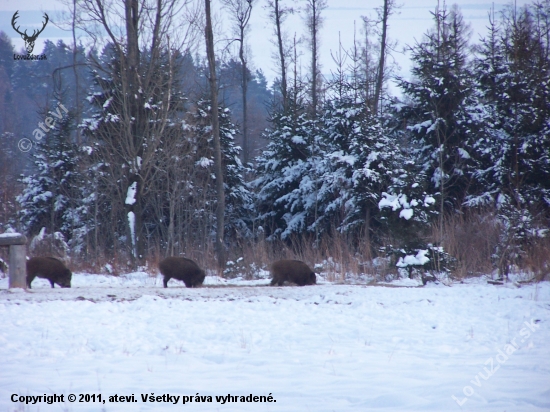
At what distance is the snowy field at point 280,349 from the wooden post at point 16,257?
634 millimetres

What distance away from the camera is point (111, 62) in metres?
19.5

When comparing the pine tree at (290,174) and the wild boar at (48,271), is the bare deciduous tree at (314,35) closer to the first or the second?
the pine tree at (290,174)

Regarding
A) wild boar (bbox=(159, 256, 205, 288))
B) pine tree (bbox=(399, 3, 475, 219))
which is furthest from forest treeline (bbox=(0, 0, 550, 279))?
wild boar (bbox=(159, 256, 205, 288))

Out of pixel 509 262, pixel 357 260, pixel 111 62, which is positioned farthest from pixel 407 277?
pixel 111 62

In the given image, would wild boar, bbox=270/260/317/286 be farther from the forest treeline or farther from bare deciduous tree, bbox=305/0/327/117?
bare deciduous tree, bbox=305/0/327/117

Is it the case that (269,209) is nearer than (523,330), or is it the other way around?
(523,330)

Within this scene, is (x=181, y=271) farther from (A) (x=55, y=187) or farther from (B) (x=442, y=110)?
(A) (x=55, y=187)

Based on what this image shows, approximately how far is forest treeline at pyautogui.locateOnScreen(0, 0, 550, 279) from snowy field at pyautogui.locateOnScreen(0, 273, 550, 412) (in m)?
4.30

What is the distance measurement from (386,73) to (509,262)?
20.5 m

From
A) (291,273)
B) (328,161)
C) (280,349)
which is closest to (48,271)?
(291,273)

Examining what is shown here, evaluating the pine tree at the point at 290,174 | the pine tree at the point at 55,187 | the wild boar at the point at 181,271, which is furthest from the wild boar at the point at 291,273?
the pine tree at the point at 55,187

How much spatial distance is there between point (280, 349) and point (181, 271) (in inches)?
219

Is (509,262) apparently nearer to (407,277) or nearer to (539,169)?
(407,277)

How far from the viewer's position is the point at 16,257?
9.69m
